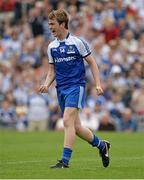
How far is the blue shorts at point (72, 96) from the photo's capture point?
A: 40.9 ft

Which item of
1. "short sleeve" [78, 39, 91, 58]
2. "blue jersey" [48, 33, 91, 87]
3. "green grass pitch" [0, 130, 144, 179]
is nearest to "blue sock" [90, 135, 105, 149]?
"green grass pitch" [0, 130, 144, 179]

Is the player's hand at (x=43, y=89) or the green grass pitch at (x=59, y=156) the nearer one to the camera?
the green grass pitch at (x=59, y=156)

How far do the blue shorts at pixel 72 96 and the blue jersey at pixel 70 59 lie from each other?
0.27ft

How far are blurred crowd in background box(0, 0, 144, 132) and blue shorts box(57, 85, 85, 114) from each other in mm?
11981

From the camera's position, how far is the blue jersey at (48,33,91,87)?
12648 millimetres

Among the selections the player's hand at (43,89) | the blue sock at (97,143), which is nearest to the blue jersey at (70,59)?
the player's hand at (43,89)

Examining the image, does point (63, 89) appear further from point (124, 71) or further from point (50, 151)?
point (124, 71)

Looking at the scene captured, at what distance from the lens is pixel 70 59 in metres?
12.7

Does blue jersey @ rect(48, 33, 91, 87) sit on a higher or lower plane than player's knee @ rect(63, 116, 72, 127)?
higher

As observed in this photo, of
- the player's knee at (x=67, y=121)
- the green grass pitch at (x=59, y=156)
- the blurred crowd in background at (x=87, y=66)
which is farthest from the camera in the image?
the blurred crowd in background at (x=87, y=66)

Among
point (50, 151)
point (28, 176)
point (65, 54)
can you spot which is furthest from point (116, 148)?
point (28, 176)

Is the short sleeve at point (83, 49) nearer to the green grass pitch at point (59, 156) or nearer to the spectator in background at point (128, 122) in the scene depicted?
the green grass pitch at point (59, 156)

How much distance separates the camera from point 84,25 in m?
28.2

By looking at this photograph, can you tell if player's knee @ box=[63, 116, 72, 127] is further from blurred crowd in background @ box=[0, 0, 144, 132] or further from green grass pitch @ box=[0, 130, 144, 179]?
blurred crowd in background @ box=[0, 0, 144, 132]
